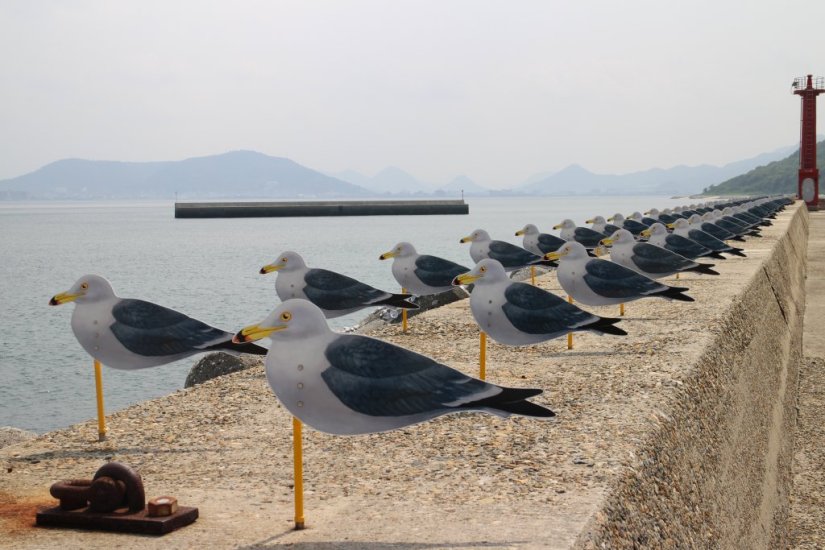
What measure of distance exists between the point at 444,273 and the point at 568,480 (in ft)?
24.9

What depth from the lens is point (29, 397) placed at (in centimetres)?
2173

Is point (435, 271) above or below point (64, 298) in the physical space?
below

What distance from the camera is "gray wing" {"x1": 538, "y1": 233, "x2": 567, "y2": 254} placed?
19922 mm

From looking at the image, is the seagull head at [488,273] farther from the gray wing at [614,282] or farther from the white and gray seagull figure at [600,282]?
the gray wing at [614,282]

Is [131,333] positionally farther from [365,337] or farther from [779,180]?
[779,180]

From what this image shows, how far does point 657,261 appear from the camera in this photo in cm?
1523

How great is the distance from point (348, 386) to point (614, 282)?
734 centimetres

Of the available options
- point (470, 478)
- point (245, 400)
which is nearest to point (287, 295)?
point (245, 400)

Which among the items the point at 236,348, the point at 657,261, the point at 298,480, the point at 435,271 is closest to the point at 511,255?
the point at 657,261

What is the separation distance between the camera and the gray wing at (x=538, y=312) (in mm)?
9312

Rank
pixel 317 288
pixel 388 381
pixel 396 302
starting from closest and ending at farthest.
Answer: pixel 388 381 < pixel 317 288 < pixel 396 302

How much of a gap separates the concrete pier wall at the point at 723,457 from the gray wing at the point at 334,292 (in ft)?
13.2

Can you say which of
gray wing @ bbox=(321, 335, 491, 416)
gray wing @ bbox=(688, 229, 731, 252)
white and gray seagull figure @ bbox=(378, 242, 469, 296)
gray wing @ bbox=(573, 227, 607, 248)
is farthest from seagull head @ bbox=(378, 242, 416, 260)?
gray wing @ bbox=(573, 227, 607, 248)

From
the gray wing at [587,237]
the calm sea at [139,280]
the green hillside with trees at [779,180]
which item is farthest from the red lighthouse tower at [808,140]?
the green hillside with trees at [779,180]
